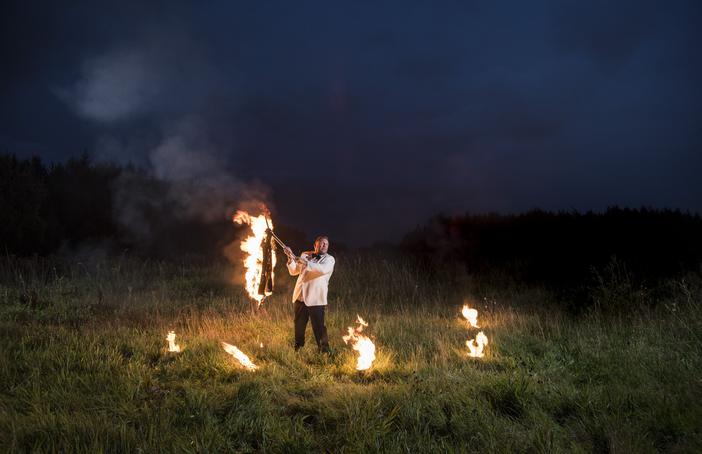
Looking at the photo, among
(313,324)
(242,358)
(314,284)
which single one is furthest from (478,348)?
(242,358)

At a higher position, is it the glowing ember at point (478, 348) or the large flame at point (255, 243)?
the large flame at point (255, 243)

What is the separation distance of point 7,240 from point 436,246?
608 inches

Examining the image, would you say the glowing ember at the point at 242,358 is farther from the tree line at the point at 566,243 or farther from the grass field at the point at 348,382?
the tree line at the point at 566,243

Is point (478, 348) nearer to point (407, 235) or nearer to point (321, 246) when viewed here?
point (321, 246)

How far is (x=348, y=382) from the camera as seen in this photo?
6480 mm

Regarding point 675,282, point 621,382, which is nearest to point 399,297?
point 675,282

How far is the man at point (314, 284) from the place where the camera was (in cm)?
755

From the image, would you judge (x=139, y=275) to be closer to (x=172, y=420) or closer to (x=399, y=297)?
(x=399, y=297)

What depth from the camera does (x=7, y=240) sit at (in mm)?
19109

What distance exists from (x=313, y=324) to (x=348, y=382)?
143cm

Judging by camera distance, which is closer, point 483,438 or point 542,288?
point 483,438

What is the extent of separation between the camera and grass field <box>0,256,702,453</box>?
4734 mm

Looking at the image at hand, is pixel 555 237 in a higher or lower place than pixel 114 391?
higher

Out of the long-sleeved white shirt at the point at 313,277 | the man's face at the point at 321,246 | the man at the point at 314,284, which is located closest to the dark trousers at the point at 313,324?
the man at the point at 314,284
